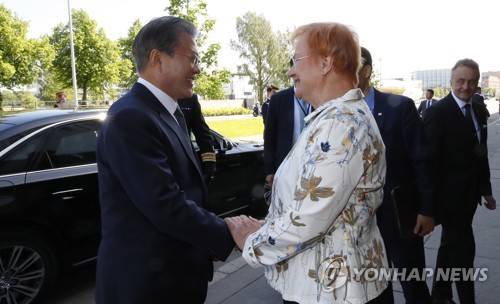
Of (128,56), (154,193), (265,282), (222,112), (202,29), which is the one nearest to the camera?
(154,193)

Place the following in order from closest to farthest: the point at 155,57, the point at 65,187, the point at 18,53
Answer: the point at 155,57 → the point at 65,187 → the point at 18,53

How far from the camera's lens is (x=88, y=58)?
44.9m

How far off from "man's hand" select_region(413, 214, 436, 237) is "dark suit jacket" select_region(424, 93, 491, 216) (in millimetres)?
465

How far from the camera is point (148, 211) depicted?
1546 mm

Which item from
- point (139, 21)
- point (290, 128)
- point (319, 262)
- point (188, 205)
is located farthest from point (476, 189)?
point (139, 21)

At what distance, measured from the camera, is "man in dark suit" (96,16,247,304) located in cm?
154

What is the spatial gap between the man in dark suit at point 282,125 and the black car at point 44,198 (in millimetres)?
1577

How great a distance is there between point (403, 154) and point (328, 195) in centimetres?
166

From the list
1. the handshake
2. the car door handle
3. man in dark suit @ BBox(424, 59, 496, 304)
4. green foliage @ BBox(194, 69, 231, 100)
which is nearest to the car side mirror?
the car door handle

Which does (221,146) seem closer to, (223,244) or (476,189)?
(476,189)

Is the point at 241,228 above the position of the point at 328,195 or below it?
below

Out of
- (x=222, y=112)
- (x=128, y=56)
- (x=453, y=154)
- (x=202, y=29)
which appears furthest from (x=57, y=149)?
(x=128, y=56)

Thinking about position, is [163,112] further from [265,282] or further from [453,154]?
[265,282]

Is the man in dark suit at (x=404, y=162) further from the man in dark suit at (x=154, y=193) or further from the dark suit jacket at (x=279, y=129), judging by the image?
the man in dark suit at (x=154, y=193)
